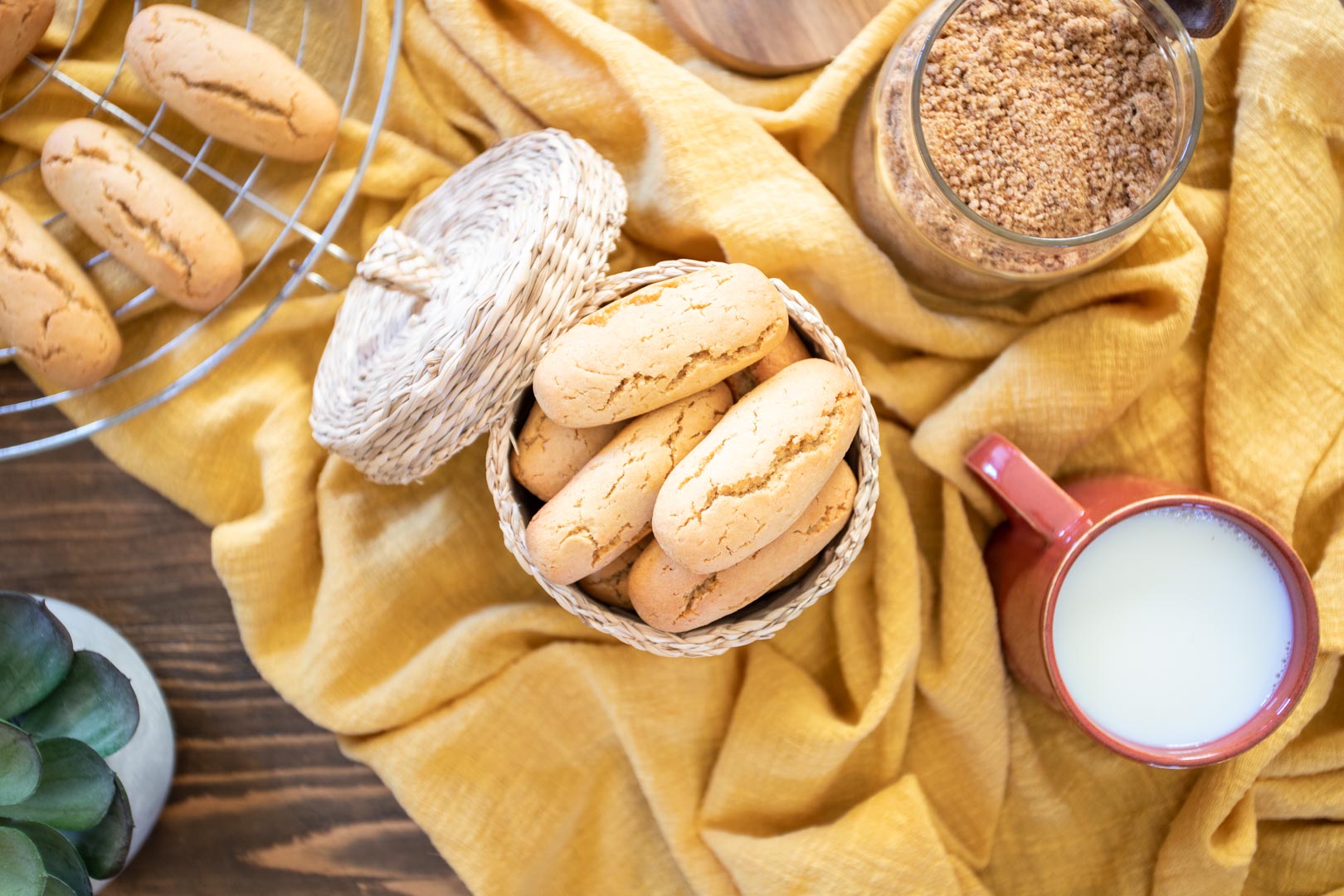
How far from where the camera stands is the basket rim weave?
2.09 ft

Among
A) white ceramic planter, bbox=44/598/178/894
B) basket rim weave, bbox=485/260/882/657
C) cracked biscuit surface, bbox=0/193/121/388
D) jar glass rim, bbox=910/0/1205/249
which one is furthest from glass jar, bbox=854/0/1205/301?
white ceramic planter, bbox=44/598/178/894

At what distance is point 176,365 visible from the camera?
78cm

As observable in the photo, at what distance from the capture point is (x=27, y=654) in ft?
1.97

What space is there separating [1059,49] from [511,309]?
1.33ft

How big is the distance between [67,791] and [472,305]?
0.39 meters

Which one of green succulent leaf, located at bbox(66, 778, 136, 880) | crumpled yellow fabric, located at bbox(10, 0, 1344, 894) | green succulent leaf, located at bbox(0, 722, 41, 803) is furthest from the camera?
crumpled yellow fabric, located at bbox(10, 0, 1344, 894)

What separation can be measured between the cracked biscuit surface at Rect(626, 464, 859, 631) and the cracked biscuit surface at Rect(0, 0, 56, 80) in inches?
23.3

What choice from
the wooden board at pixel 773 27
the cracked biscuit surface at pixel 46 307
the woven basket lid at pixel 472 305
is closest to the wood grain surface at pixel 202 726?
the cracked biscuit surface at pixel 46 307

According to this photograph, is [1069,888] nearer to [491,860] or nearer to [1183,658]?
[1183,658]

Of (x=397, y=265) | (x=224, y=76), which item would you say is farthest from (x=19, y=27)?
(x=397, y=265)

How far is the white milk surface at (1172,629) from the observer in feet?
2.18

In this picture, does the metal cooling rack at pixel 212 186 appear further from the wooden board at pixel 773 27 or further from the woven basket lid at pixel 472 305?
the wooden board at pixel 773 27

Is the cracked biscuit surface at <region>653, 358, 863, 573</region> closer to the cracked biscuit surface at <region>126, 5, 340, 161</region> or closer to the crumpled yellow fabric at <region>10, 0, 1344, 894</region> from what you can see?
the crumpled yellow fabric at <region>10, 0, 1344, 894</region>

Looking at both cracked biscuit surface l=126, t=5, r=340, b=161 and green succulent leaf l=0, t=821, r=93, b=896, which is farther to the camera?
cracked biscuit surface l=126, t=5, r=340, b=161
